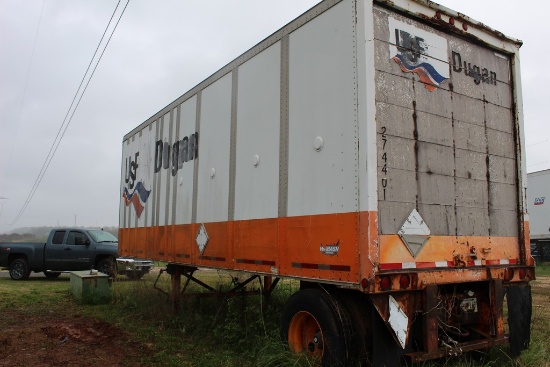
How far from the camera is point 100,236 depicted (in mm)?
16469

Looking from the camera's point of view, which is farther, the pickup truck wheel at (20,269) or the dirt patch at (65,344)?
the pickup truck wheel at (20,269)

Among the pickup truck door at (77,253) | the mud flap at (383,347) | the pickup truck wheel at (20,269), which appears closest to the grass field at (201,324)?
the mud flap at (383,347)

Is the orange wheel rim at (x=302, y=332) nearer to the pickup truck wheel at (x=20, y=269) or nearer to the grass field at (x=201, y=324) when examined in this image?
the grass field at (x=201, y=324)

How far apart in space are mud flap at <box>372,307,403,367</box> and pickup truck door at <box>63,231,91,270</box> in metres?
13.6

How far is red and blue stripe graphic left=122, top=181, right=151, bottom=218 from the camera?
9.87m

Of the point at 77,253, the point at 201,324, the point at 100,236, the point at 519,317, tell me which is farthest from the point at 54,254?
the point at 519,317

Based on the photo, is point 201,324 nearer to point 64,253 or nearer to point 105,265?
point 105,265

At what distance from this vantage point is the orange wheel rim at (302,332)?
5039 mm

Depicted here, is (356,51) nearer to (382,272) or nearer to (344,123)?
(344,123)

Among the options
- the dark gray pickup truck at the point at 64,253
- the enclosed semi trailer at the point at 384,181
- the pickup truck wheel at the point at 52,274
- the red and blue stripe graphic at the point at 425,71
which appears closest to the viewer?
the enclosed semi trailer at the point at 384,181

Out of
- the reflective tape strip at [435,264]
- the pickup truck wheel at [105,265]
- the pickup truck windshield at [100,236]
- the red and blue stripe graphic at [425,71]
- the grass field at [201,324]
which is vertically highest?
the red and blue stripe graphic at [425,71]

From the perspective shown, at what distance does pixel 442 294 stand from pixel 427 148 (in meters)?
1.55

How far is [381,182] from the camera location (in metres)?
4.37

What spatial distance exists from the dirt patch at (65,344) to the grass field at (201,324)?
162 millimetres
